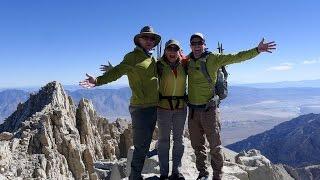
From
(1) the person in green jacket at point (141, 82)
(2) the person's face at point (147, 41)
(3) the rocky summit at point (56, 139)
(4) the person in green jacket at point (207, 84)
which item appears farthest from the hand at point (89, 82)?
(3) the rocky summit at point (56, 139)

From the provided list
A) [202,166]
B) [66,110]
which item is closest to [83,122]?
[66,110]

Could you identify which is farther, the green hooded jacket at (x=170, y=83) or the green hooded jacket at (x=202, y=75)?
the green hooded jacket at (x=202, y=75)

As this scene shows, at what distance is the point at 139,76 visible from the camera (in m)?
14.7

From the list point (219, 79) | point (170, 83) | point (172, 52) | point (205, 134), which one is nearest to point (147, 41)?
point (172, 52)

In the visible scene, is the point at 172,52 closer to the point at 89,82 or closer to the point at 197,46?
the point at 197,46

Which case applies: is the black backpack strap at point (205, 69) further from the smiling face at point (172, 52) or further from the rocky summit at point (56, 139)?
the rocky summit at point (56, 139)

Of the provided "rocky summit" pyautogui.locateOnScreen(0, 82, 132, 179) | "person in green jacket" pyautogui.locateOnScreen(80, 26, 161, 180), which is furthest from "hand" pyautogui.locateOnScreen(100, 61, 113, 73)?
"rocky summit" pyautogui.locateOnScreen(0, 82, 132, 179)

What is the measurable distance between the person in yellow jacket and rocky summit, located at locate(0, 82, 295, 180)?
585 centimetres

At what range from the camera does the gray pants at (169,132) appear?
15.4 meters

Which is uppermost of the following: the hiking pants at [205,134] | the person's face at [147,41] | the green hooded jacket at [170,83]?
the person's face at [147,41]

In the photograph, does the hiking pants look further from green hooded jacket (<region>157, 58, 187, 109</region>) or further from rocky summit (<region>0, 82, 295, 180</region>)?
rocky summit (<region>0, 82, 295, 180</region>)

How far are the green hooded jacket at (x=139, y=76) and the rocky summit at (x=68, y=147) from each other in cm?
735

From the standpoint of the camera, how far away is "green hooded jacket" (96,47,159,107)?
1470 centimetres

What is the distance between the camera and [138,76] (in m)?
14.7
